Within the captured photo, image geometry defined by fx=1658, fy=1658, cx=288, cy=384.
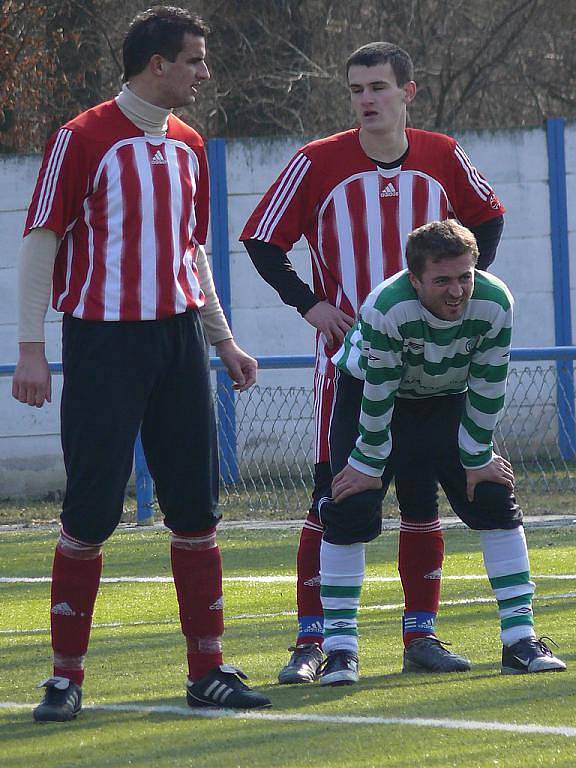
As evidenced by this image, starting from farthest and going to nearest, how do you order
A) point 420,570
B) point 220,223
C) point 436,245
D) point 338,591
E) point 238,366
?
point 220,223
point 420,570
point 338,591
point 238,366
point 436,245

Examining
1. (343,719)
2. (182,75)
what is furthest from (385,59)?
(343,719)

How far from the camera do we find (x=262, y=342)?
14188 millimetres

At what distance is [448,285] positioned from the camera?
5020 millimetres

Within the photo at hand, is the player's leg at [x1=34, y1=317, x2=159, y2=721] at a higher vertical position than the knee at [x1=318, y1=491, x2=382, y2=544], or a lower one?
higher

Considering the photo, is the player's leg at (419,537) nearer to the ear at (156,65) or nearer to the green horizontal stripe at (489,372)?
the green horizontal stripe at (489,372)

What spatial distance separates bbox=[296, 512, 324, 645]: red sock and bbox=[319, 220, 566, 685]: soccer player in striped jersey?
0.33 meters

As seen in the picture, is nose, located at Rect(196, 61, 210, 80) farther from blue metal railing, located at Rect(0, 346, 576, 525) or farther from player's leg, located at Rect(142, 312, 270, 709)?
blue metal railing, located at Rect(0, 346, 576, 525)

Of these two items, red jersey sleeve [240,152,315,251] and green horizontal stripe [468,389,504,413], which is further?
red jersey sleeve [240,152,315,251]

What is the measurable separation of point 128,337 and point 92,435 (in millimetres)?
303

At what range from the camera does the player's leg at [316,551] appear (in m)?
5.66

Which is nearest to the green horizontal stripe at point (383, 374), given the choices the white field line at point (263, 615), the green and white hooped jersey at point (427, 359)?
the green and white hooped jersey at point (427, 359)

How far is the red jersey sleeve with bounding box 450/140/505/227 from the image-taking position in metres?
5.83

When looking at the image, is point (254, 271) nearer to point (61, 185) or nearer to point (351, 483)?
point (351, 483)

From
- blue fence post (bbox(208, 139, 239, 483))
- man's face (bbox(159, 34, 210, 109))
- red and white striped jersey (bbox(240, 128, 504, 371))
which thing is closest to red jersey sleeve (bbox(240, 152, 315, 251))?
red and white striped jersey (bbox(240, 128, 504, 371))
